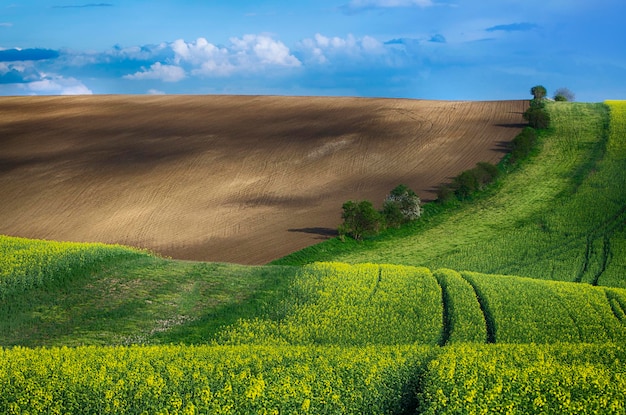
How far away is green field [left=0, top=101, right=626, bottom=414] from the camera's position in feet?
59.7

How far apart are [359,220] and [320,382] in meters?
29.1

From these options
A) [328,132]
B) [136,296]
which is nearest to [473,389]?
[136,296]

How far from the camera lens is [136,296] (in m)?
27.5

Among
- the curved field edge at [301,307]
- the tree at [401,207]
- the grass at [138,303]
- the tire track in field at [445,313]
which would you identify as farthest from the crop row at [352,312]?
the tree at [401,207]

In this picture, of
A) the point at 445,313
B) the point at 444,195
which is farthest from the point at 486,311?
the point at 444,195

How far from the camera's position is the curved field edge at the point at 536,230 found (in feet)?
138

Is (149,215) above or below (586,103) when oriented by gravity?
below

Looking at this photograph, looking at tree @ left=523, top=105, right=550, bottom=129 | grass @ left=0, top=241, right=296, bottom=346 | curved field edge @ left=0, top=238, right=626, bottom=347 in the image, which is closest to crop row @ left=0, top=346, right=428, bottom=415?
curved field edge @ left=0, top=238, right=626, bottom=347

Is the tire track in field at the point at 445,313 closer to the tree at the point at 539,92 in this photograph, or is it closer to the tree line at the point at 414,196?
the tree line at the point at 414,196

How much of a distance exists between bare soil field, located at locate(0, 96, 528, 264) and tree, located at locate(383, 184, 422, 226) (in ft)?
12.1

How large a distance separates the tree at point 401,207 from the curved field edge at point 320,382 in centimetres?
2926

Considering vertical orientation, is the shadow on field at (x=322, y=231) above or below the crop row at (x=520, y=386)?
above

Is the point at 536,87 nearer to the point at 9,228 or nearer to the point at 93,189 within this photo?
the point at 93,189

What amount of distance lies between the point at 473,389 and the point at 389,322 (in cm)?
715
